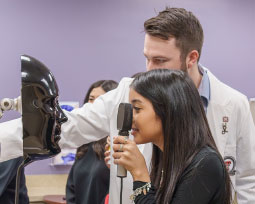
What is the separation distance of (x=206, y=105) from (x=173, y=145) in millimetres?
551

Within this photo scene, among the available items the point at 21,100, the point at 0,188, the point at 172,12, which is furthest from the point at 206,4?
the point at 21,100

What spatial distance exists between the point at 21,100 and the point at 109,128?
0.71 m

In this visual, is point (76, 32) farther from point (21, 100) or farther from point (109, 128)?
point (21, 100)

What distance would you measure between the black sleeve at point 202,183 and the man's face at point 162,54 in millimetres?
510

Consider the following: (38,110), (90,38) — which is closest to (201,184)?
(38,110)

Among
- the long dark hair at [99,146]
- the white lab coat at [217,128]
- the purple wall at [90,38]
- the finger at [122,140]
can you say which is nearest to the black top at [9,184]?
the white lab coat at [217,128]

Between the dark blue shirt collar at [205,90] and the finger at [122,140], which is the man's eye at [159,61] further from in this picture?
the finger at [122,140]

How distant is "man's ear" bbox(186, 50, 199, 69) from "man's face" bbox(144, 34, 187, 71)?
58 millimetres

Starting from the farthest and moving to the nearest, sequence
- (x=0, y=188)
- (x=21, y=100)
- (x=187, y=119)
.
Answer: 1. (x=0, y=188)
2. (x=187, y=119)
3. (x=21, y=100)

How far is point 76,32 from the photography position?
11.0 ft

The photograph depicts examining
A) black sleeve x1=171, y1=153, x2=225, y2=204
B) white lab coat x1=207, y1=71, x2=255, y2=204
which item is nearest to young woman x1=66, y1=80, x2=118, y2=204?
white lab coat x1=207, y1=71, x2=255, y2=204

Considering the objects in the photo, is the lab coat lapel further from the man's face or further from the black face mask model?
the black face mask model

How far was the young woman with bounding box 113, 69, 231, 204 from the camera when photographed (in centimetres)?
106

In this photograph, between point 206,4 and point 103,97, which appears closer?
point 103,97
